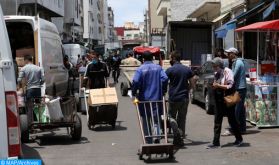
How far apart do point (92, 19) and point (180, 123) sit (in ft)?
282

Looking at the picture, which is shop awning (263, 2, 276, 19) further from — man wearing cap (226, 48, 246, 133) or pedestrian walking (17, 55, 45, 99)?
pedestrian walking (17, 55, 45, 99)

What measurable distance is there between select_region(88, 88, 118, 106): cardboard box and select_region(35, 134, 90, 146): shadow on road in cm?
111

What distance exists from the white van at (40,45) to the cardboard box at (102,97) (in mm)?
2025

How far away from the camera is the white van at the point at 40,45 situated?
1434 centimetres

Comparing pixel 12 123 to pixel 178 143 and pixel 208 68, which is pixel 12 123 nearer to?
pixel 178 143

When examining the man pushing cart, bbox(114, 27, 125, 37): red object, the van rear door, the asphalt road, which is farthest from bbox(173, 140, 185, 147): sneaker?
bbox(114, 27, 125, 37): red object

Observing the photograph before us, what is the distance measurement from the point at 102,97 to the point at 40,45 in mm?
2905

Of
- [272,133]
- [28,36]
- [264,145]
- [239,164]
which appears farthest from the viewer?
[28,36]

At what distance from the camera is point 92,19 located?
9488cm

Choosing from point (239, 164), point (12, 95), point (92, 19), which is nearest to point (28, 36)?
point (239, 164)

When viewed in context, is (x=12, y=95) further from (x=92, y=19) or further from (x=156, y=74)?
(x=92, y=19)

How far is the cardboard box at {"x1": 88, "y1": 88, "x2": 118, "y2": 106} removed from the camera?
1236 centimetres

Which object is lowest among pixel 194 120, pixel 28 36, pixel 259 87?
pixel 194 120

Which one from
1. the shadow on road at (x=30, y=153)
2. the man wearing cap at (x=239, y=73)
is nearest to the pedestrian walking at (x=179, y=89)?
the man wearing cap at (x=239, y=73)
